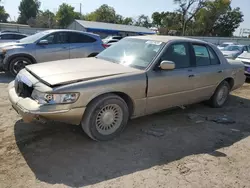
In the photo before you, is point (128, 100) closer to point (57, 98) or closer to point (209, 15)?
point (57, 98)

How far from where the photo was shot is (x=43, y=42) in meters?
8.13

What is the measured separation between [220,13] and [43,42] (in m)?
61.2

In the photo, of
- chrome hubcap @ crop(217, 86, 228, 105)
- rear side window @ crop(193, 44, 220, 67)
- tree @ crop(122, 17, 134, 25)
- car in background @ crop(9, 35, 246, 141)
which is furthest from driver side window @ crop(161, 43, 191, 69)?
tree @ crop(122, 17, 134, 25)

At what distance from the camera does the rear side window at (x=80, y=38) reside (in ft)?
29.1

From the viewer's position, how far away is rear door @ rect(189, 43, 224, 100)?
16.6ft

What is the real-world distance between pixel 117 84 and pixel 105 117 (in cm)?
55

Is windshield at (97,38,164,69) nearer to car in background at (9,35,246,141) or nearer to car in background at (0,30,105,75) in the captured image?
car in background at (9,35,246,141)

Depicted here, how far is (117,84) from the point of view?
3707mm

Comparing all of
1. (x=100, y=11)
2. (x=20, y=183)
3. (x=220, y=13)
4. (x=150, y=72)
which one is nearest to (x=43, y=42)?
(x=150, y=72)

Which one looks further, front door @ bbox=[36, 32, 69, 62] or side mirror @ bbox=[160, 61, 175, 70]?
front door @ bbox=[36, 32, 69, 62]

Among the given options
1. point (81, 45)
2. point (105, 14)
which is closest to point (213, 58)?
point (81, 45)

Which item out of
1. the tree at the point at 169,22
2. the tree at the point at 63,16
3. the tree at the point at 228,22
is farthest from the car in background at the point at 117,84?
the tree at the point at 63,16

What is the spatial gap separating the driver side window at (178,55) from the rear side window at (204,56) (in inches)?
11.9

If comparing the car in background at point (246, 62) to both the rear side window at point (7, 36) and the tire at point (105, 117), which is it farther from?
the rear side window at point (7, 36)
